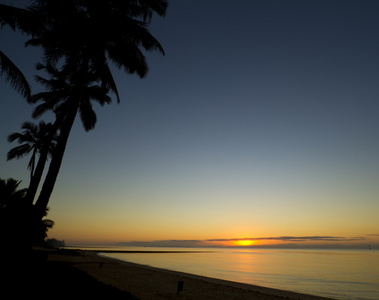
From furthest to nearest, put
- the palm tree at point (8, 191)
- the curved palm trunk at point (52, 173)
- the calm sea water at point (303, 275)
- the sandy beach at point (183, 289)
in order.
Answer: the palm tree at point (8, 191) → the calm sea water at point (303, 275) → the sandy beach at point (183, 289) → the curved palm trunk at point (52, 173)

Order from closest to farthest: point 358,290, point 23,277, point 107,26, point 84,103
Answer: point 23,277 → point 107,26 → point 84,103 → point 358,290

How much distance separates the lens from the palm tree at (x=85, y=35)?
390 inches

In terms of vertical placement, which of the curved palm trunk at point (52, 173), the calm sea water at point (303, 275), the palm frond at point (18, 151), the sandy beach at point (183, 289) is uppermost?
the palm frond at point (18, 151)

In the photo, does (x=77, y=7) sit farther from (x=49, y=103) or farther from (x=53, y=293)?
(x=53, y=293)

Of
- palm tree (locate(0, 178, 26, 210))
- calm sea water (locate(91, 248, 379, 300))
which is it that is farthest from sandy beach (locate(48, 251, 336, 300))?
palm tree (locate(0, 178, 26, 210))

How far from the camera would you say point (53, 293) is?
28.9ft

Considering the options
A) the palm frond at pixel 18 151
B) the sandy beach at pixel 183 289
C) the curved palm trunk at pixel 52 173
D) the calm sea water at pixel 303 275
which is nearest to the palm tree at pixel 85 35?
the curved palm trunk at pixel 52 173

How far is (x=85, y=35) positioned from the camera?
11883 millimetres

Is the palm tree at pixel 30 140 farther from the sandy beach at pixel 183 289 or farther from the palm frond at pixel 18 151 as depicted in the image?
the sandy beach at pixel 183 289

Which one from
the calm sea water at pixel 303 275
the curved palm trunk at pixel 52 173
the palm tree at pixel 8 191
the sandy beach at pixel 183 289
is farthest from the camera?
the palm tree at pixel 8 191

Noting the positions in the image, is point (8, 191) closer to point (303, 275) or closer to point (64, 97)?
point (64, 97)

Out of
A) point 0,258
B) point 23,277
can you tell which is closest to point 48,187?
point 0,258

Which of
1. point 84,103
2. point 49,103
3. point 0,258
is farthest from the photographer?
point 49,103

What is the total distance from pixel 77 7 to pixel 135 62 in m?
3.89
